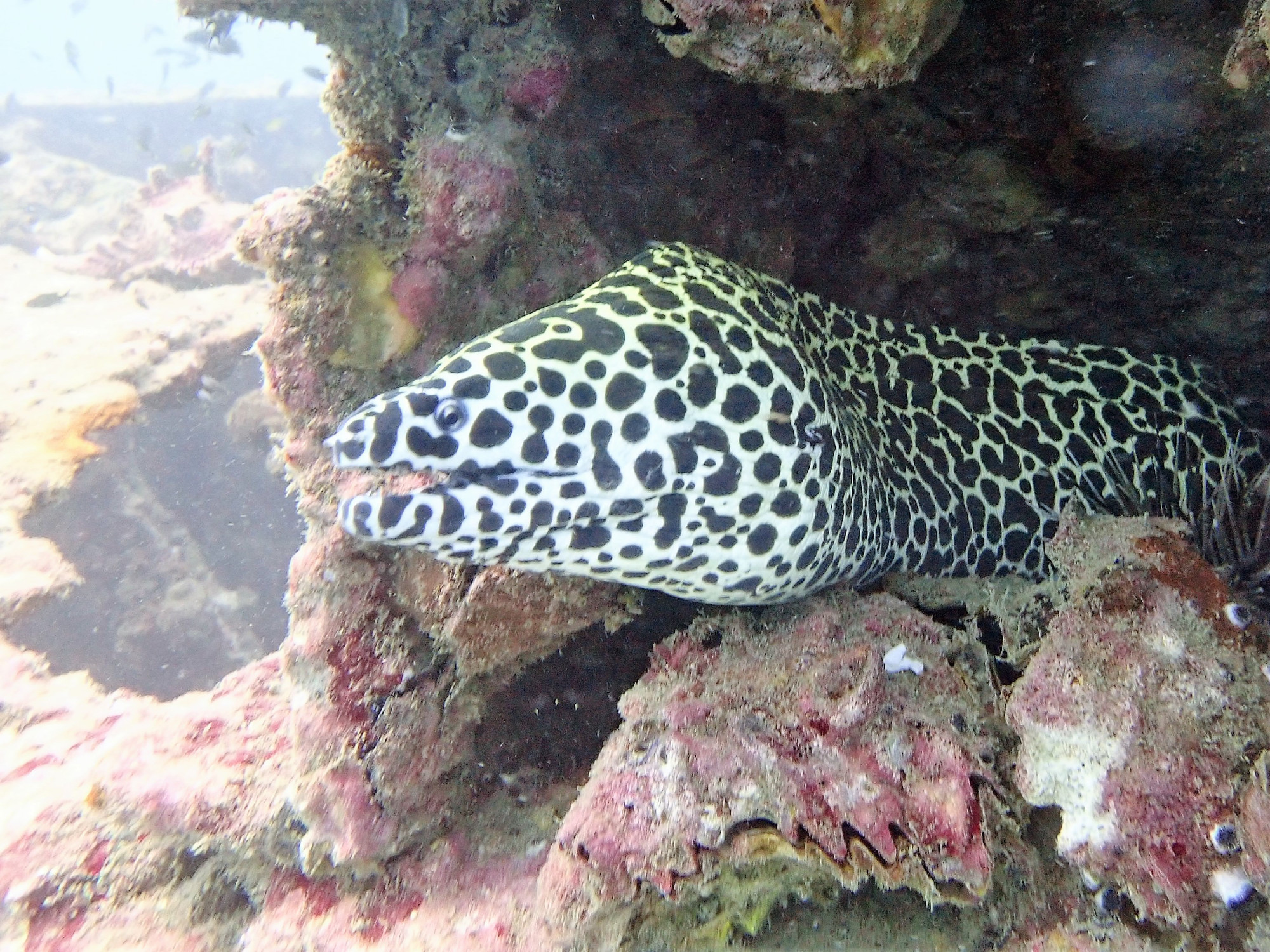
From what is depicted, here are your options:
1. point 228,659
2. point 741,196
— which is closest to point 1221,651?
point 741,196

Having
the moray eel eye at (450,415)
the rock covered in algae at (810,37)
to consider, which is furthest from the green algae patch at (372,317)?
the rock covered in algae at (810,37)

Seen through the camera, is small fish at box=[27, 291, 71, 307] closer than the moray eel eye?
No

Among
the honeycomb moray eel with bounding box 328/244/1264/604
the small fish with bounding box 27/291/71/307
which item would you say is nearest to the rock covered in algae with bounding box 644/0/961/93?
the honeycomb moray eel with bounding box 328/244/1264/604

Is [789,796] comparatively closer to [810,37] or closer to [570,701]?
[570,701]

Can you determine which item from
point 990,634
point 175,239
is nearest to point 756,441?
point 990,634

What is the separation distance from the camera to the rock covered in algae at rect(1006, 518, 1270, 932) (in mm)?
1798

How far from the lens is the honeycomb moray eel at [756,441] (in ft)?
8.39

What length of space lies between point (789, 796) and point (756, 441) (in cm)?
133

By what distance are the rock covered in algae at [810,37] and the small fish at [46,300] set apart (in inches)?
603

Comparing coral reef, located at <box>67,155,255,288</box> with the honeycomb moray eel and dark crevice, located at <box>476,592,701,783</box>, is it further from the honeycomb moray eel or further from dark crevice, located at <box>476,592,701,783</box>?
the honeycomb moray eel

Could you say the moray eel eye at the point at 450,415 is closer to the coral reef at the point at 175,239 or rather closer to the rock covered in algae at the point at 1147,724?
the rock covered in algae at the point at 1147,724

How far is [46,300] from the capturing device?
1362cm

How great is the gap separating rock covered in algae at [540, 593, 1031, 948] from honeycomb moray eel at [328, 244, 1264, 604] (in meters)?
0.64

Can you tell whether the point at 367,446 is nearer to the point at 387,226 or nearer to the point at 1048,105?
the point at 387,226
